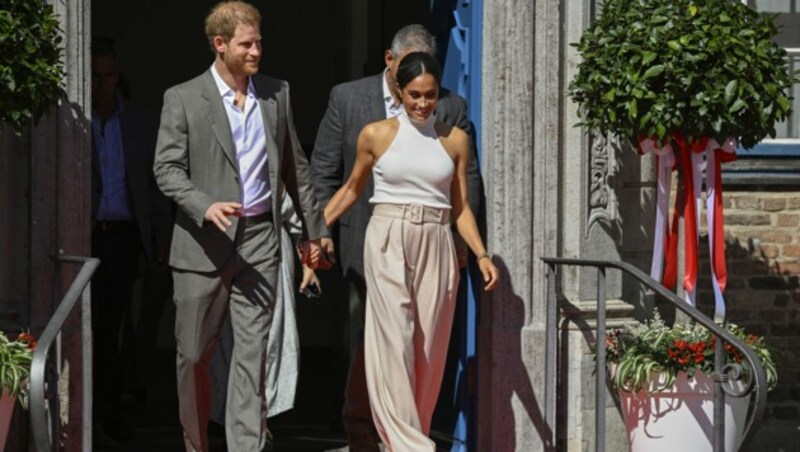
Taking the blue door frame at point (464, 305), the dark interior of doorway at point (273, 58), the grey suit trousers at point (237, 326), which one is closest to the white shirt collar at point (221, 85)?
the grey suit trousers at point (237, 326)

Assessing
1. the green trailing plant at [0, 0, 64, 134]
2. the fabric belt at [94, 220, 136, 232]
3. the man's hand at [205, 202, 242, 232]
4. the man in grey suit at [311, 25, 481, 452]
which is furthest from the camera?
the fabric belt at [94, 220, 136, 232]

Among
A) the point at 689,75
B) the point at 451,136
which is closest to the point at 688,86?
the point at 689,75

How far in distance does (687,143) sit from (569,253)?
943 millimetres

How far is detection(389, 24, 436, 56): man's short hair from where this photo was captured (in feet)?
29.4

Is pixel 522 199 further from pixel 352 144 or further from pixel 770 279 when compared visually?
pixel 770 279

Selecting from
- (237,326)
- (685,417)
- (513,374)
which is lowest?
(685,417)

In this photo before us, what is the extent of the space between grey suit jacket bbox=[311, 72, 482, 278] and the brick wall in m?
1.74

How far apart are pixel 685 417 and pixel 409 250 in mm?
1405

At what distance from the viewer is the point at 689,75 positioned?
866 cm

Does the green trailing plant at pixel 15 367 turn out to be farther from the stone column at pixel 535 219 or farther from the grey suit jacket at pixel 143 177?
the stone column at pixel 535 219

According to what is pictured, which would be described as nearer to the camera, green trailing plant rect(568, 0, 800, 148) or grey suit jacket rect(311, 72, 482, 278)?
green trailing plant rect(568, 0, 800, 148)

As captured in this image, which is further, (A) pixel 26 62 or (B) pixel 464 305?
(B) pixel 464 305

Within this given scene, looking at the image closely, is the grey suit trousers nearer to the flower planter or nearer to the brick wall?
the flower planter

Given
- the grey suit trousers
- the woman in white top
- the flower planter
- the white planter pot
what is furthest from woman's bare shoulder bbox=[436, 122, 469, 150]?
the flower planter
